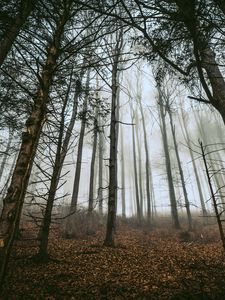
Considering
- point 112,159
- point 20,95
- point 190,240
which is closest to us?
point 20,95

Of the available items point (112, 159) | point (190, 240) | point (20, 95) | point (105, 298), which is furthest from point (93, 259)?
point (190, 240)

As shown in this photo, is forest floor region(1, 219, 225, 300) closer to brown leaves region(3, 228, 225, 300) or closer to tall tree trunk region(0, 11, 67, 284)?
brown leaves region(3, 228, 225, 300)

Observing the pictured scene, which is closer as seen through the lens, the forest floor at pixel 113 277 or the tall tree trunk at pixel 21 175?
the tall tree trunk at pixel 21 175

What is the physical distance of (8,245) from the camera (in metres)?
2.23

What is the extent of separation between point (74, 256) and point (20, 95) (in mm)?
4923

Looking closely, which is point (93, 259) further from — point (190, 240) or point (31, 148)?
point (190, 240)

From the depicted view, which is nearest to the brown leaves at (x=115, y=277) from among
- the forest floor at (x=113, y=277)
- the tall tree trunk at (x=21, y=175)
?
the forest floor at (x=113, y=277)

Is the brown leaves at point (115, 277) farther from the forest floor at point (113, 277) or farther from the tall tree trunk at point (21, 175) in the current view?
the tall tree trunk at point (21, 175)

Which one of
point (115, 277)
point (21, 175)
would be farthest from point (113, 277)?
point (21, 175)

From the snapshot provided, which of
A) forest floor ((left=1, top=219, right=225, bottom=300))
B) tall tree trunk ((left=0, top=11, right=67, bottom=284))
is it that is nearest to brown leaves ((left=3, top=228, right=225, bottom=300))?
forest floor ((left=1, top=219, right=225, bottom=300))

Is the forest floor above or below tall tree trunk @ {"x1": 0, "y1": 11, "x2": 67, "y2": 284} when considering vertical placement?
below

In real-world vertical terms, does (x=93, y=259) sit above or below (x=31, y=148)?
below

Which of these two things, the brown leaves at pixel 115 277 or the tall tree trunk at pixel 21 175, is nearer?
the tall tree trunk at pixel 21 175

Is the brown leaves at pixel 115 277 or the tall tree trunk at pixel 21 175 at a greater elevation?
the tall tree trunk at pixel 21 175
